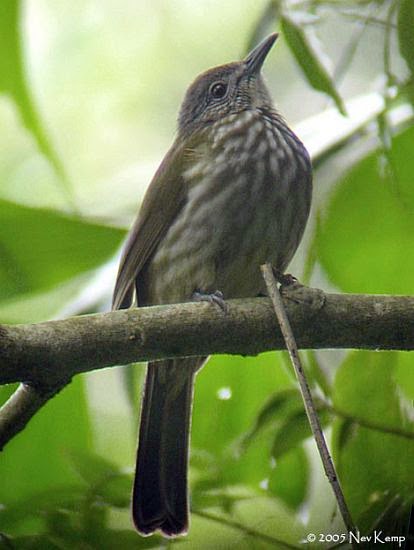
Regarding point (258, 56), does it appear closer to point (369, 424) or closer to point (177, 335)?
point (177, 335)

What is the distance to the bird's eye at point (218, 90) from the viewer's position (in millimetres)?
3275

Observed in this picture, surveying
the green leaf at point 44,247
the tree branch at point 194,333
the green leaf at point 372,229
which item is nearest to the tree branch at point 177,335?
the tree branch at point 194,333

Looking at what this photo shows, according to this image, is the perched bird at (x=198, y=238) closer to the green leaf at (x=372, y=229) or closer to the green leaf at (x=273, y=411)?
the green leaf at (x=372, y=229)

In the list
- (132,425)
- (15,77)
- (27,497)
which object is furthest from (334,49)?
(27,497)

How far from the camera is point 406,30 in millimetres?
2150

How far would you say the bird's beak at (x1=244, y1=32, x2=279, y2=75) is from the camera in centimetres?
310

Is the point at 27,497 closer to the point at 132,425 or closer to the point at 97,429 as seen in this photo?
the point at 97,429

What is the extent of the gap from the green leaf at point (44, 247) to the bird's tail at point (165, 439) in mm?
402

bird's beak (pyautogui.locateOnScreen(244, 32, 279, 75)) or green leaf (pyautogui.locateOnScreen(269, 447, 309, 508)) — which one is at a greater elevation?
bird's beak (pyautogui.locateOnScreen(244, 32, 279, 75))

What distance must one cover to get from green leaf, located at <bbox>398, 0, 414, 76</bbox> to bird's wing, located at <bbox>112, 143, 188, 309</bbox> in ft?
2.68

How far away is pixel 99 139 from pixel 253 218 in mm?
1935

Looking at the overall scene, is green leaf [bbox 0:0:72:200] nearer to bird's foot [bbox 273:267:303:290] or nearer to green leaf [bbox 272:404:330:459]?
bird's foot [bbox 273:267:303:290]

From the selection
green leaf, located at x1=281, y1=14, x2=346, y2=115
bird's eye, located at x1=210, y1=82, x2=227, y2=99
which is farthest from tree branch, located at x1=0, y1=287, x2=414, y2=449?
bird's eye, located at x1=210, y1=82, x2=227, y2=99

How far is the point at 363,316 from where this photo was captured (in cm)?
201
